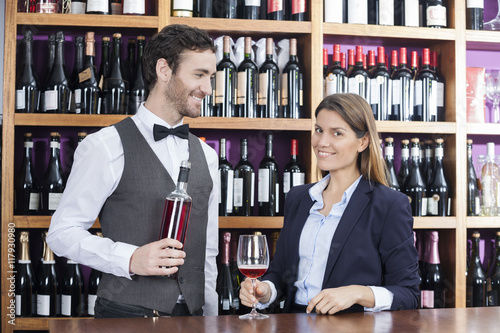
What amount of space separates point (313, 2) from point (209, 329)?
5.70 feet

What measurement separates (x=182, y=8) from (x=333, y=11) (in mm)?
653

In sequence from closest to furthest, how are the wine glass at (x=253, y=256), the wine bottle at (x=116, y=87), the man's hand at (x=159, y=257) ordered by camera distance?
the wine glass at (x=253, y=256)
the man's hand at (x=159, y=257)
the wine bottle at (x=116, y=87)

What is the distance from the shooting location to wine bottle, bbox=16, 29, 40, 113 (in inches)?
95.9

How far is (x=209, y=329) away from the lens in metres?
1.20

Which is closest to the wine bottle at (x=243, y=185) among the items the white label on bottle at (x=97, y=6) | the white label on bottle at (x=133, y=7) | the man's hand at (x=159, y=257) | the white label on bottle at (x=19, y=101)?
the white label on bottle at (x=133, y=7)

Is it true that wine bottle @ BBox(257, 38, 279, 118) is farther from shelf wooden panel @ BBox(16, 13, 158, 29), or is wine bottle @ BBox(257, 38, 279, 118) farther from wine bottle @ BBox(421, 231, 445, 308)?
wine bottle @ BBox(421, 231, 445, 308)

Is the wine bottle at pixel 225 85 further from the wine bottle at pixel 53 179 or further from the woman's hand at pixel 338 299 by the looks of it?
the woman's hand at pixel 338 299

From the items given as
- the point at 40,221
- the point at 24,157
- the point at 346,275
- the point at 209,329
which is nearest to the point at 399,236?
the point at 346,275

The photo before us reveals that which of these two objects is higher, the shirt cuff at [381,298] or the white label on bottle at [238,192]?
the white label on bottle at [238,192]

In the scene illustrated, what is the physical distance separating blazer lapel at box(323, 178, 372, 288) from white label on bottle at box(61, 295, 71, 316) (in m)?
1.32

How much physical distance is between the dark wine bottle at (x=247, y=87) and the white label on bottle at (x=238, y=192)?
0.28 m

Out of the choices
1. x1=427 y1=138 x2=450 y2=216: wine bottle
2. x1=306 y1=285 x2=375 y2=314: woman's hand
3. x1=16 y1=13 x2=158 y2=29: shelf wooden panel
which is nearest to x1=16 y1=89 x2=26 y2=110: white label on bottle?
x1=16 y1=13 x2=158 y2=29: shelf wooden panel

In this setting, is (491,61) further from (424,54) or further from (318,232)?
(318,232)

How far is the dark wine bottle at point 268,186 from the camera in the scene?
254 centimetres
